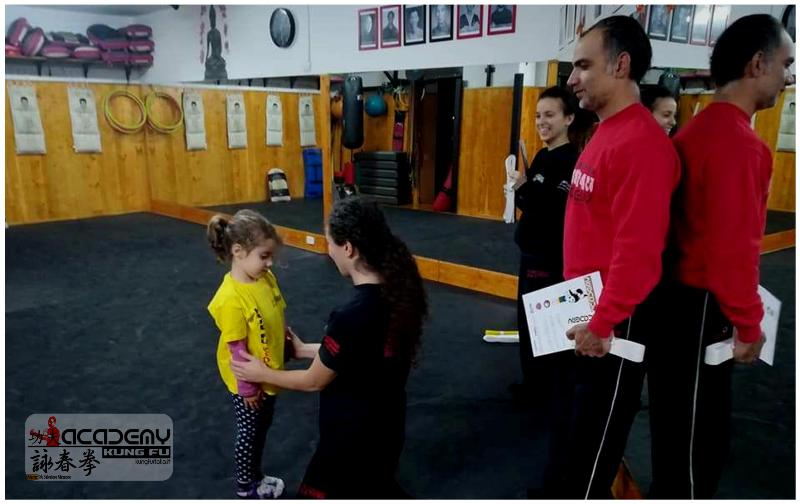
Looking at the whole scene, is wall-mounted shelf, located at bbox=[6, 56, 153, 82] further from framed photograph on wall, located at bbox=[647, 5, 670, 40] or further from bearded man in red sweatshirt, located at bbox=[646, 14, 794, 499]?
bearded man in red sweatshirt, located at bbox=[646, 14, 794, 499]

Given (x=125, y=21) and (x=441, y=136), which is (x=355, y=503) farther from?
(x=125, y=21)

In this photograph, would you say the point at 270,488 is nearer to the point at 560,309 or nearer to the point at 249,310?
the point at 249,310

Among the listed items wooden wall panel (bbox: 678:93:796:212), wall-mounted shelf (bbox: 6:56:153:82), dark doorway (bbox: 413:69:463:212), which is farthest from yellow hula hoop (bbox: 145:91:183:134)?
wooden wall panel (bbox: 678:93:796:212)

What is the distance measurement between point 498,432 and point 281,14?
175 inches

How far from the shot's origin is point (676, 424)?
140 cm

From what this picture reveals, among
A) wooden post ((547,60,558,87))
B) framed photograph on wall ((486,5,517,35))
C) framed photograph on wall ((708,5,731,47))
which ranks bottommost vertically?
wooden post ((547,60,558,87))

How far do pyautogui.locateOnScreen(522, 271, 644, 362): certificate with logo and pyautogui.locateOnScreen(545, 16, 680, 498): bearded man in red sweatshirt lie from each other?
0.10ft

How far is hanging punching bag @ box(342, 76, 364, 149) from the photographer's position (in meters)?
5.14

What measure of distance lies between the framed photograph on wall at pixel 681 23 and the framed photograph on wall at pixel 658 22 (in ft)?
0.14

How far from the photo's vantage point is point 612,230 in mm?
1328

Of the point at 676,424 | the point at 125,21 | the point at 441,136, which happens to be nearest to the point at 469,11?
the point at 441,136

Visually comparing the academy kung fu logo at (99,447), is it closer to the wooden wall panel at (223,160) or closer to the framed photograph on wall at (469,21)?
the framed photograph on wall at (469,21)

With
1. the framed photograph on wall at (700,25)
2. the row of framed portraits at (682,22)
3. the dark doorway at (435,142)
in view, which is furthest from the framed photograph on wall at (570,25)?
the dark doorway at (435,142)

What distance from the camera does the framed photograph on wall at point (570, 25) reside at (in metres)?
3.27
